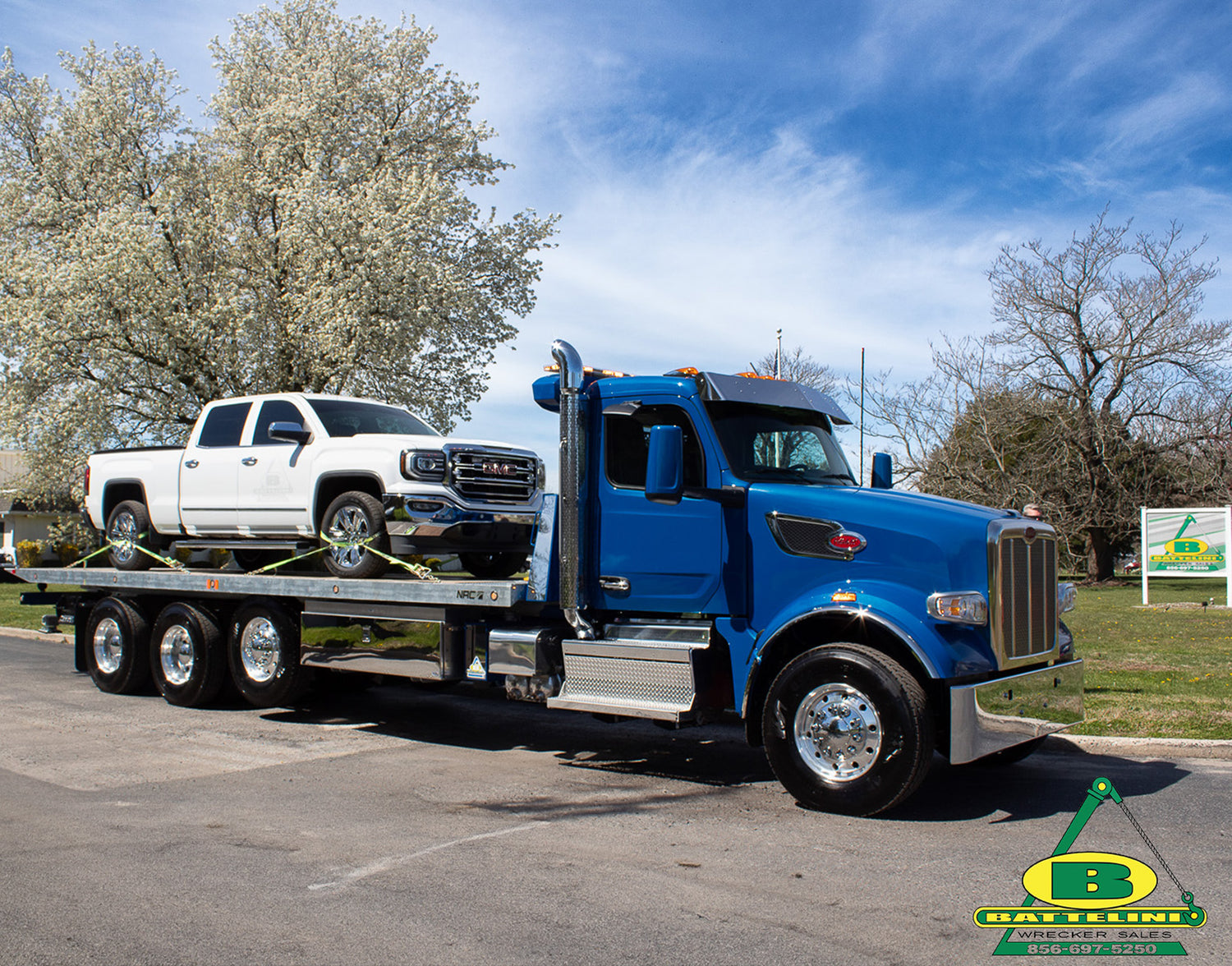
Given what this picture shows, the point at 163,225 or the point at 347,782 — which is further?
the point at 163,225

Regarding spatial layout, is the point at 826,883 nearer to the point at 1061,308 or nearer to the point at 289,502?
the point at 289,502

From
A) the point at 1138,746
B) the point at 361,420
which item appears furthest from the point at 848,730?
the point at 361,420

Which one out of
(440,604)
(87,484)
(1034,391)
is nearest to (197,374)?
(87,484)

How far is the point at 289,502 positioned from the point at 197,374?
16485 mm

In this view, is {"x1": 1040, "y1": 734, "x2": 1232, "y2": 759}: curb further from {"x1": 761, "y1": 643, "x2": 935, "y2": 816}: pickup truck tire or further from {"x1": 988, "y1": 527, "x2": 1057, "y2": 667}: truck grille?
{"x1": 761, "y1": 643, "x2": 935, "y2": 816}: pickup truck tire

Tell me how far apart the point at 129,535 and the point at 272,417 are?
236 centimetres

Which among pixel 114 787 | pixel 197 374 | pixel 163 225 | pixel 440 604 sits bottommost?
pixel 114 787

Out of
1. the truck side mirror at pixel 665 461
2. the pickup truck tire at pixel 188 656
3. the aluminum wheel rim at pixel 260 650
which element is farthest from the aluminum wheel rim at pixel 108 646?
the truck side mirror at pixel 665 461

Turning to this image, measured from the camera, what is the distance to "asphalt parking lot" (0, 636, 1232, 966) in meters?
4.29

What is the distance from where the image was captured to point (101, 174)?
2477cm

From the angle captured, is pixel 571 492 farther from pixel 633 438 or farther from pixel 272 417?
pixel 272 417

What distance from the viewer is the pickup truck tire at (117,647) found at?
1089 centimetres

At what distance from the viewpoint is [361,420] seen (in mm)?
9969

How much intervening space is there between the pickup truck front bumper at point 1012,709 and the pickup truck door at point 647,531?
1736mm
